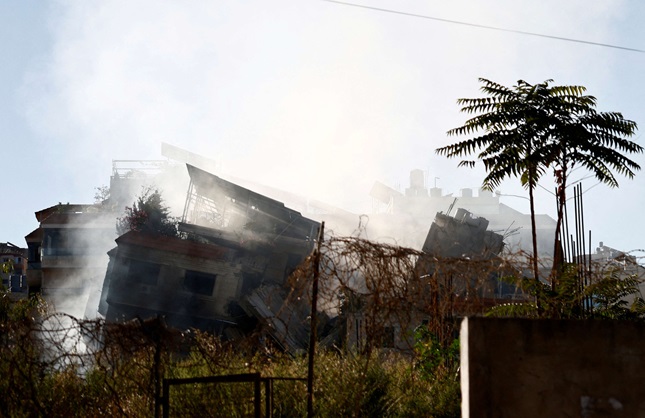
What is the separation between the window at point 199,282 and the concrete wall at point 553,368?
29.3 meters

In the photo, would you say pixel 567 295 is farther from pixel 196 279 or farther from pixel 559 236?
pixel 196 279

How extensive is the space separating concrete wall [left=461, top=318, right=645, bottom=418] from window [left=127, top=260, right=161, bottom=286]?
29752 mm

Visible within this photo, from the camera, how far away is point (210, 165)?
61344 mm

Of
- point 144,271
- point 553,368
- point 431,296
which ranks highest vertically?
point 144,271

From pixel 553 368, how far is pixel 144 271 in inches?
1193

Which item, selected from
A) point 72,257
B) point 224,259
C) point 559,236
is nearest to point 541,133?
point 559,236

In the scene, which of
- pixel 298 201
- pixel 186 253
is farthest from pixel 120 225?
pixel 298 201

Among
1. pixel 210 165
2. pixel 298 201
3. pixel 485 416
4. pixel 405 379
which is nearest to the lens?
pixel 485 416

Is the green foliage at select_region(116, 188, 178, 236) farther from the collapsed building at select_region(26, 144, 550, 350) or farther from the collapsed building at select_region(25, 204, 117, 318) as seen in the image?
the collapsed building at select_region(25, 204, 117, 318)

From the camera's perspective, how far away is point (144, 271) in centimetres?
3534

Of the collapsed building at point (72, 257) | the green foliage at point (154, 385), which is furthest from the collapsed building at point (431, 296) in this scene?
the collapsed building at point (72, 257)

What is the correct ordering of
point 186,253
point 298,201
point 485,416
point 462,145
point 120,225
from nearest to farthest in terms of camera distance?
1. point 485,416
2. point 462,145
3. point 186,253
4. point 120,225
5. point 298,201

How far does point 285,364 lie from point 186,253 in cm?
2284

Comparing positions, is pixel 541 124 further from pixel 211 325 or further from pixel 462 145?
pixel 211 325
